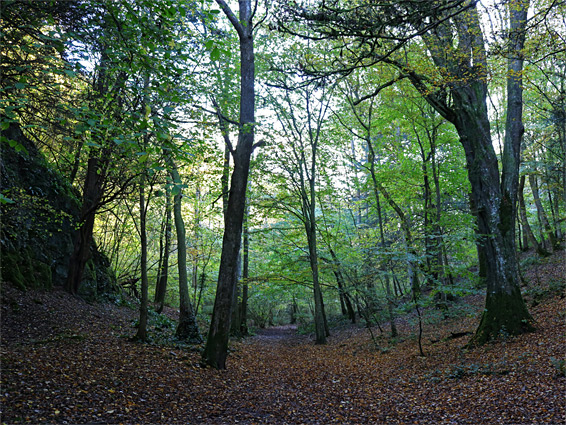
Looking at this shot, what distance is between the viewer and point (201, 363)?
707 centimetres

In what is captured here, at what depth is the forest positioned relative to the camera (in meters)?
4.42

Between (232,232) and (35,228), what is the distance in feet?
22.1

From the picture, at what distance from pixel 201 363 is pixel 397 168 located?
35.6 feet

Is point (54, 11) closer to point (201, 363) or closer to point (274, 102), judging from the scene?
point (201, 363)

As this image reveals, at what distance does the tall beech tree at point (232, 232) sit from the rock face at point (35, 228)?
3810 mm

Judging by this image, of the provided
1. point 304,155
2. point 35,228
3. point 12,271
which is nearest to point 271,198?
point 304,155

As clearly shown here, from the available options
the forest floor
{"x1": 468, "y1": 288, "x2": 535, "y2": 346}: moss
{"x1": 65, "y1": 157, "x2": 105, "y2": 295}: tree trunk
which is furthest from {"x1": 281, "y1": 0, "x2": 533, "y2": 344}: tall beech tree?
{"x1": 65, "y1": 157, "x2": 105, "y2": 295}: tree trunk

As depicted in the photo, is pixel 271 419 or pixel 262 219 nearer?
pixel 271 419

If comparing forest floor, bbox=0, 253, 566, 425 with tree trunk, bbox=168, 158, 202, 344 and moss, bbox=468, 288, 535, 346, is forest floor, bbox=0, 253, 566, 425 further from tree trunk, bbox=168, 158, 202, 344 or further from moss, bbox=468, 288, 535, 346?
tree trunk, bbox=168, 158, 202, 344

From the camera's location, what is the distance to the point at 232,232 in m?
7.24

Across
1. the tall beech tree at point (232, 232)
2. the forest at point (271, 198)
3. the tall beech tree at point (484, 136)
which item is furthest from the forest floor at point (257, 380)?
the tall beech tree at point (484, 136)

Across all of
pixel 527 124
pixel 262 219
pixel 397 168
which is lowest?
pixel 262 219

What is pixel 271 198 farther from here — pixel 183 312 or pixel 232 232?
pixel 232 232

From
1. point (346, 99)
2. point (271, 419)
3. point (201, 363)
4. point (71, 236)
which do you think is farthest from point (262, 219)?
point (271, 419)
